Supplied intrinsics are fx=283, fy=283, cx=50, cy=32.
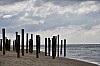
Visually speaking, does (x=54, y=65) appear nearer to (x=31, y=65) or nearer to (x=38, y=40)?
(x=31, y=65)

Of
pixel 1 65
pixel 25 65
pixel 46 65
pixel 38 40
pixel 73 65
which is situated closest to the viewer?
pixel 1 65

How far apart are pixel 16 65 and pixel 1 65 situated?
1.22 metres

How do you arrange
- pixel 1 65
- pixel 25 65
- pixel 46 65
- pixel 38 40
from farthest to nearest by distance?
1. pixel 38 40
2. pixel 46 65
3. pixel 25 65
4. pixel 1 65

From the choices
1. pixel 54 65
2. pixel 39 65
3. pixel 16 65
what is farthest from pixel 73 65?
pixel 16 65

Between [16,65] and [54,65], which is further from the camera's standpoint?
[54,65]

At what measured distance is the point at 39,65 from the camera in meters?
20.3

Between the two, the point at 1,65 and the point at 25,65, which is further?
the point at 25,65

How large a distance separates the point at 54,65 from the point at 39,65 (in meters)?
1.61

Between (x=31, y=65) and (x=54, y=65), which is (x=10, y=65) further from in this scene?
(x=54, y=65)

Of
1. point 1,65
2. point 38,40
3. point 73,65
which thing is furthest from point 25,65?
point 38,40

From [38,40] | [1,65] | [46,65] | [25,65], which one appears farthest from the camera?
[38,40]

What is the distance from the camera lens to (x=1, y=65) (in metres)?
18.2

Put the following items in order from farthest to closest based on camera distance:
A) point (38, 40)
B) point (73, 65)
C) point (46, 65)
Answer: point (38, 40) < point (73, 65) < point (46, 65)

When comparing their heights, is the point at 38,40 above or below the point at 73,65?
above
